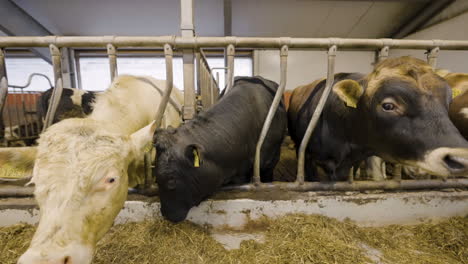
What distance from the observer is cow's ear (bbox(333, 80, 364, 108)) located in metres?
1.59

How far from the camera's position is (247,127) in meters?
1.92

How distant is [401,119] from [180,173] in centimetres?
153

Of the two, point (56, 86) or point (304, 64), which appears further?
point (304, 64)

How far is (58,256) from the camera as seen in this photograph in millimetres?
884

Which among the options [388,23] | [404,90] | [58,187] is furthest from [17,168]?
[388,23]

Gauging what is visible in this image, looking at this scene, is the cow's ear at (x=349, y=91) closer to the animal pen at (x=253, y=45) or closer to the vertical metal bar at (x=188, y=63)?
the animal pen at (x=253, y=45)

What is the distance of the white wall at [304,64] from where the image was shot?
9195 mm

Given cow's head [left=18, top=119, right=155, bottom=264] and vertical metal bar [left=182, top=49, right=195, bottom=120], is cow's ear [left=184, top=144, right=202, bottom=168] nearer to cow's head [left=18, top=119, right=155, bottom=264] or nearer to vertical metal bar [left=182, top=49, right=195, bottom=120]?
cow's head [left=18, top=119, right=155, bottom=264]

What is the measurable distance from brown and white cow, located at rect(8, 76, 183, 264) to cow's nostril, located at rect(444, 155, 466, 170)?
5.85 ft

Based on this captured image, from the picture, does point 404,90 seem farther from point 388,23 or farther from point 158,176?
point 388,23

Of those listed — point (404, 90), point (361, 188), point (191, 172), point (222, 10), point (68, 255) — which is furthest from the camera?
point (222, 10)

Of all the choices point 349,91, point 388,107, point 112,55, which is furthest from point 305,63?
point 112,55

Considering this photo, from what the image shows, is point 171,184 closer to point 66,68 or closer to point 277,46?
point 277,46

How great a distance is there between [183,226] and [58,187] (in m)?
0.92
